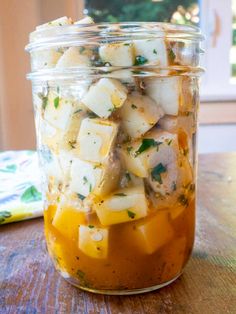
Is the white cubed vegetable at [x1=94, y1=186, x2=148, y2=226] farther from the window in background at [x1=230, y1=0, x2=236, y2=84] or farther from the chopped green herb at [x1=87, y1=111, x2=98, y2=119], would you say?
Result: the window in background at [x1=230, y1=0, x2=236, y2=84]

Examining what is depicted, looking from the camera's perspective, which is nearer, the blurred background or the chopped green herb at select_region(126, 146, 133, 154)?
the chopped green herb at select_region(126, 146, 133, 154)

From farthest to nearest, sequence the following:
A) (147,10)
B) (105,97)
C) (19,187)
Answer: (147,10) < (19,187) < (105,97)

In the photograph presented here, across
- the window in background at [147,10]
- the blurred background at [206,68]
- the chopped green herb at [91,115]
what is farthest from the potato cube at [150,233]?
the window in background at [147,10]

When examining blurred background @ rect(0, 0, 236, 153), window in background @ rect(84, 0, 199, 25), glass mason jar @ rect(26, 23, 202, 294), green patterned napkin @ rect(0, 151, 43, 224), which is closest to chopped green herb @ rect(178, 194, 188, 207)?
glass mason jar @ rect(26, 23, 202, 294)

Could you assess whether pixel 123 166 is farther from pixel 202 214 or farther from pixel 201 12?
pixel 201 12

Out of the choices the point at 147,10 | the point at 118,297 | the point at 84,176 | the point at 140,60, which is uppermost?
the point at 147,10

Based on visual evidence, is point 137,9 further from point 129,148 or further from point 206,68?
point 129,148

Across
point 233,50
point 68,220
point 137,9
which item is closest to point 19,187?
point 68,220
